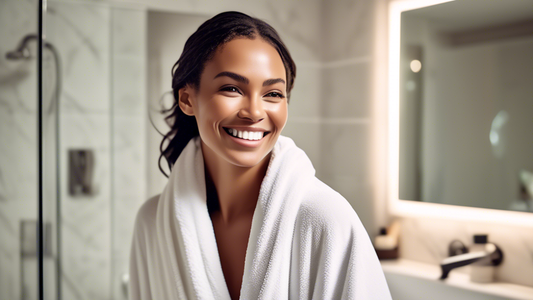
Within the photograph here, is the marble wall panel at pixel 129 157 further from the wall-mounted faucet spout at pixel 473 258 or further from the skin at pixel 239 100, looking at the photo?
the wall-mounted faucet spout at pixel 473 258

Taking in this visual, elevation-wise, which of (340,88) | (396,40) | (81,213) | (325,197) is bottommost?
(81,213)

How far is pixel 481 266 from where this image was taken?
2.78 feet

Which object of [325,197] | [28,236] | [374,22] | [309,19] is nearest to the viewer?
[325,197]

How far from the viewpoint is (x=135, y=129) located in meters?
1.09

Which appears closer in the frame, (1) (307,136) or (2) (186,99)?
(2) (186,99)

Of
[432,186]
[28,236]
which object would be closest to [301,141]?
[432,186]

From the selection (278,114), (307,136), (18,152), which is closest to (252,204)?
(278,114)

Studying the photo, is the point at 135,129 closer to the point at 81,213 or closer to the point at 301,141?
the point at 81,213

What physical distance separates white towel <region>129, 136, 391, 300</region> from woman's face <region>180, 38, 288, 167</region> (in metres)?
0.06

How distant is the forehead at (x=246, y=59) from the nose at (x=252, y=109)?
0.03 metres

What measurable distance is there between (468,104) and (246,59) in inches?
23.1

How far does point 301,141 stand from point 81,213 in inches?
24.6

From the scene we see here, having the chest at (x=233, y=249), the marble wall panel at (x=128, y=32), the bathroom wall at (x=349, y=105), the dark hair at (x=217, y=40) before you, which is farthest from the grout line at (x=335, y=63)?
the chest at (x=233, y=249)

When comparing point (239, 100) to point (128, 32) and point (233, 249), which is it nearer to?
point (233, 249)
